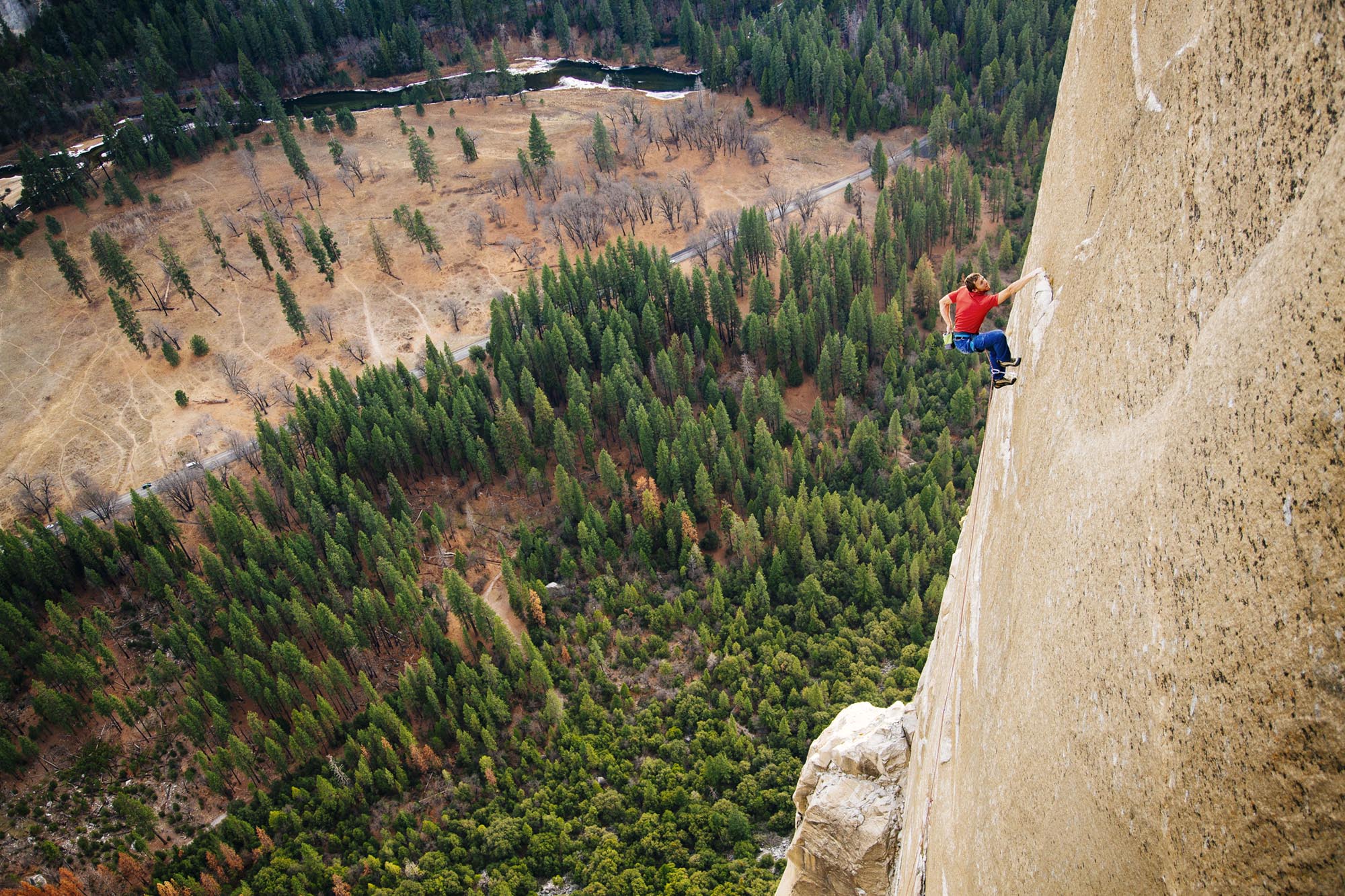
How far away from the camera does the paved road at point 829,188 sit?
97.9 m

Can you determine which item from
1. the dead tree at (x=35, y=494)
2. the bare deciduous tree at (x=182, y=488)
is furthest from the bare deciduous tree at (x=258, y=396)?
the dead tree at (x=35, y=494)

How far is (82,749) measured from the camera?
56625 millimetres

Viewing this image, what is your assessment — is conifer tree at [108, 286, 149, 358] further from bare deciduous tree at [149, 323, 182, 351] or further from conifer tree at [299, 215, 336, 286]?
conifer tree at [299, 215, 336, 286]

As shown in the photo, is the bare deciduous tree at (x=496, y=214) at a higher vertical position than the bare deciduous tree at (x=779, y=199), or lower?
higher

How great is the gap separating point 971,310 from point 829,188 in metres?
98.6

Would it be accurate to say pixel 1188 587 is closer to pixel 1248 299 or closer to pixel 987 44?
pixel 1248 299

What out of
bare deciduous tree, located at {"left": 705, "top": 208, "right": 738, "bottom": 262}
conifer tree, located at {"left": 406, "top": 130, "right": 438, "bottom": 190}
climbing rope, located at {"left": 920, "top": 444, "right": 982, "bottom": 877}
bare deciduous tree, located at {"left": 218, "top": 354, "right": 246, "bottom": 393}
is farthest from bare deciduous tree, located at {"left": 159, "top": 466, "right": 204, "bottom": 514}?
climbing rope, located at {"left": 920, "top": 444, "right": 982, "bottom": 877}

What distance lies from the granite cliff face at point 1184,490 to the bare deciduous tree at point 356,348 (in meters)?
83.8

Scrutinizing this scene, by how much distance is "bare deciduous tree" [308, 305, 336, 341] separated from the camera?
3524 inches

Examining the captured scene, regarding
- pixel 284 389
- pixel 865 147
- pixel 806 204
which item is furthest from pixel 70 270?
pixel 865 147

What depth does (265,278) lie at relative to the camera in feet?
324

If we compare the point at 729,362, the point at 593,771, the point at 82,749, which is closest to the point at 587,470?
the point at 729,362

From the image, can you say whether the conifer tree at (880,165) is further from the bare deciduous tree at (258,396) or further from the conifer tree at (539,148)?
the bare deciduous tree at (258,396)

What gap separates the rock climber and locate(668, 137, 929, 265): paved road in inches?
Result: 3208
